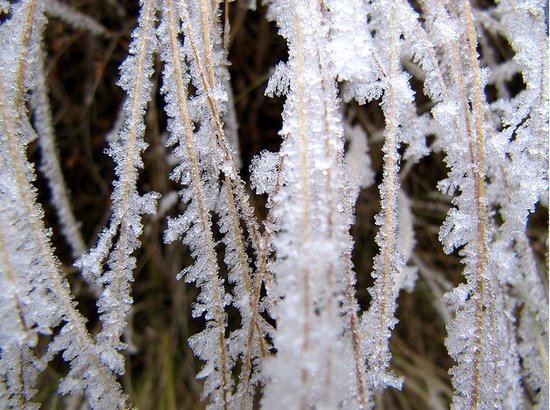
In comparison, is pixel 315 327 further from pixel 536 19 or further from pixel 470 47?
pixel 536 19

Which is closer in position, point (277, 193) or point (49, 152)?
point (277, 193)

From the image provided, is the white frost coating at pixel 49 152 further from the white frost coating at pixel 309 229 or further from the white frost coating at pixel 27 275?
the white frost coating at pixel 309 229

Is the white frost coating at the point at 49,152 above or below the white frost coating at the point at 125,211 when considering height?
above

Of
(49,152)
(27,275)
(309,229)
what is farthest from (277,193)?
(49,152)

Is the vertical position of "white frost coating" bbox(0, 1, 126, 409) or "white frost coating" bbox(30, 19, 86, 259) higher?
"white frost coating" bbox(30, 19, 86, 259)

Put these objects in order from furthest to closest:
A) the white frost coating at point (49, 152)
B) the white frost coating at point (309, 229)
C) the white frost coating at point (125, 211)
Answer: the white frost coating at point (49, 152)
the white frost coating at point (125, 211)
the white frost coating at point (309, 229)

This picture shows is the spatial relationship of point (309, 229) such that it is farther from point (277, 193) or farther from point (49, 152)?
point (49, 152)

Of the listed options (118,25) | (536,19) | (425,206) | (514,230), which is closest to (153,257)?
(118,25)

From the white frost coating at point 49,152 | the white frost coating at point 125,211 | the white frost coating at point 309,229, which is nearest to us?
the white frost coating at point 309,229

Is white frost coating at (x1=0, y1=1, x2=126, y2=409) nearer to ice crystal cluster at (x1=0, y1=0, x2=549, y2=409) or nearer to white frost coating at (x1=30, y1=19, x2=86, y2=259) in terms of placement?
ice crystal cluster at (x1=0, y1=0, x2=549, y2=409)

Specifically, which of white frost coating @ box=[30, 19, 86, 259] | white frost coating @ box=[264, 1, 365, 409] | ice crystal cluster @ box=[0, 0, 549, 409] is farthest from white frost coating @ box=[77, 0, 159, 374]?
white frost coating @ box=[30, 19, 86, 259]

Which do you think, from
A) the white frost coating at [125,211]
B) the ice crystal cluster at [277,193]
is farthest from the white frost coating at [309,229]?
the white frost coating at [125,211]
